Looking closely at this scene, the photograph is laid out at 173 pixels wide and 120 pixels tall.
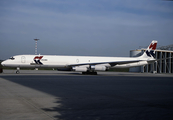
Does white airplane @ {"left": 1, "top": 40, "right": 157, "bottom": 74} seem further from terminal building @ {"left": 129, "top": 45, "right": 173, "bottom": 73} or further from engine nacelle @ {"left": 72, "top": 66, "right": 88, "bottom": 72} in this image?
terminal building @ {"left": 129, "top": 45, "right": 173, "bottom": 73}

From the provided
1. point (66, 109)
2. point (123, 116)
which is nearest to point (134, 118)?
point (123, 116)

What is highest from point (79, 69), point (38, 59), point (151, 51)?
point (151, 51)

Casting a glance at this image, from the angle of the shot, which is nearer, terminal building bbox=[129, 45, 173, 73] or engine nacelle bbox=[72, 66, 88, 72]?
engine nacelle bbox=[72, 66, 88, 72]

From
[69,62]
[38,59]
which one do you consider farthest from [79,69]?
[38,59]

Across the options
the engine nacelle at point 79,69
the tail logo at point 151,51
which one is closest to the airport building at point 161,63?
the tail logo at point 151,51

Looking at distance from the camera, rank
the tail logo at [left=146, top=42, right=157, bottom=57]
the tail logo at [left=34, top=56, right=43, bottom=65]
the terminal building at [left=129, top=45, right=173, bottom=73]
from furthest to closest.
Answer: the terminal building at [left=129, top=45, right=173, bottom=73] → the tail logo at [left=146, top=42, right=157, bottom=57] → the tail logo at [left=34, top=56, right=43, bottom=65]

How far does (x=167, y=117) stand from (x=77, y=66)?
95.3 feet

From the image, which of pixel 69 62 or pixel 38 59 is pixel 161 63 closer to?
pixel 69 62

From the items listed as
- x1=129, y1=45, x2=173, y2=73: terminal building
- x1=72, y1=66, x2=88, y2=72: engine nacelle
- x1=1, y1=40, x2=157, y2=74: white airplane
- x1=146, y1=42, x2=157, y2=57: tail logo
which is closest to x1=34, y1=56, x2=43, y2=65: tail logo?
x1=1, y1=40, x2=157, y2=74: white airplane

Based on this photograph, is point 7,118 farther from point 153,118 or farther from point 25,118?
point 153,118

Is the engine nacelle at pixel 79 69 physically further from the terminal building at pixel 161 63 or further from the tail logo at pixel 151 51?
the terminal building at pixel 161 63

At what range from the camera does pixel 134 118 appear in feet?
18.3

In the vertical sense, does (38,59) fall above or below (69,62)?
above

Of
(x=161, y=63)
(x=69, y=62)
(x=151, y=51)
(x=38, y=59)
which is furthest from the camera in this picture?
(x=161, y=63)
